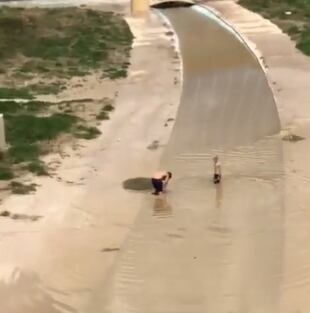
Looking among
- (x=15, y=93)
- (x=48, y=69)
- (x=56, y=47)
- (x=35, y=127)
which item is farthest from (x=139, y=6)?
(x=35, y=127)

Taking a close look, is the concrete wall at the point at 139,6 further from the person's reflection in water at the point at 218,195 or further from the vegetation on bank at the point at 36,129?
the person's reflection in water at the point at 218,195

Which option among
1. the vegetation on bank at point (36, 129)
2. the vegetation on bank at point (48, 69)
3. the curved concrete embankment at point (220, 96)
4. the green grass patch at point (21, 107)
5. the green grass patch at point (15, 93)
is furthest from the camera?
the green grass patch at point (15, 93)

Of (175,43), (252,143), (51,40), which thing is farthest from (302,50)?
(252,143)

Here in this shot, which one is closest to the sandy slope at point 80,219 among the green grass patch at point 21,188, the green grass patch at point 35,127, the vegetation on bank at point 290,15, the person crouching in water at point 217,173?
the green grass patch at point 21,188

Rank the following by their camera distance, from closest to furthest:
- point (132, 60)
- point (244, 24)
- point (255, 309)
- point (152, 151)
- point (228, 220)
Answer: point (255, 309), point (228, 220), point (152, 151), point (132, 60), point (244, 24)

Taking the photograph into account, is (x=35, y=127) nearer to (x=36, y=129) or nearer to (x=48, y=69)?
(x=36, y=129)

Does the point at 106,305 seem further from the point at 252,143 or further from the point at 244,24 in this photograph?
the point at 244,24
